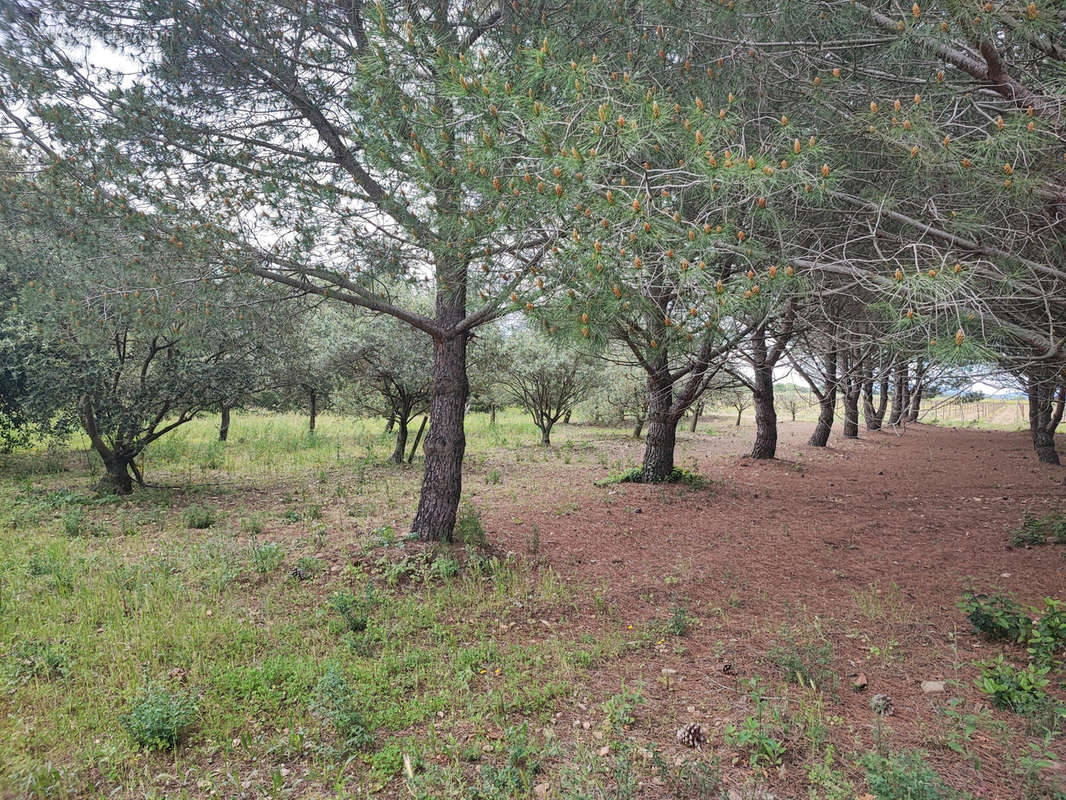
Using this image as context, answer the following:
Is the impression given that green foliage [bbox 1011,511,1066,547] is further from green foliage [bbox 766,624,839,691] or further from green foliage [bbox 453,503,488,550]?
green foliage [bbox 453,503,488,550]

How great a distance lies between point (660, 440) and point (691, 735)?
6.37m

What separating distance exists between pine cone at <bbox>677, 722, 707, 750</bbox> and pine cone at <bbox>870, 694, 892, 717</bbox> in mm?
979

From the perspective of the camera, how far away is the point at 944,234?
3385 mm

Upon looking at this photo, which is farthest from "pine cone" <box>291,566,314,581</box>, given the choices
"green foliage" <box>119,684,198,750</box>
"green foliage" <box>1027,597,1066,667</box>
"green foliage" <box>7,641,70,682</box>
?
"green foliage" <box>1027,597,1066,667</box>

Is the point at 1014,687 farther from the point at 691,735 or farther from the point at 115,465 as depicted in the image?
the point at 115,465

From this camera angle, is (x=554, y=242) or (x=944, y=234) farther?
(x=554, y=242)

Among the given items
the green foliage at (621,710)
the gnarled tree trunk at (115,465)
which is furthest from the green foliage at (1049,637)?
the gnarled tree trunk at (115,465)

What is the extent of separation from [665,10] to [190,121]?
14.3 ft

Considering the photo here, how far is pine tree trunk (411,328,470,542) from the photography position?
564cm

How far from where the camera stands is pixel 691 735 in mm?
2631

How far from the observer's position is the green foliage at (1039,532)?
5500 millimetres

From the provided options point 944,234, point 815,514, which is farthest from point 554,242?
point 815,514

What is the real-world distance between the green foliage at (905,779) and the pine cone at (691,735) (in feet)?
2.32

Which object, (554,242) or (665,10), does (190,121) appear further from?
(665,10)
